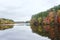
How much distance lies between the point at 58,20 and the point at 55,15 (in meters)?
9.95

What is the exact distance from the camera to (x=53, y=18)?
9506 centimetres

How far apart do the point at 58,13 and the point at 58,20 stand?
7.74 m

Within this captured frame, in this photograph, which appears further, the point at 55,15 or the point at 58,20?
the point at 55,15

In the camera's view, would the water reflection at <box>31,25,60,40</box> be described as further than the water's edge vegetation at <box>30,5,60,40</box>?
No

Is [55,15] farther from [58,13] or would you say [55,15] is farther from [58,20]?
[58,20]

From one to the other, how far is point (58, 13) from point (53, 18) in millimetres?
2799

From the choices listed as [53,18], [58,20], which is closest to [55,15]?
[53,18]

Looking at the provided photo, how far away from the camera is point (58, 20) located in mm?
87312

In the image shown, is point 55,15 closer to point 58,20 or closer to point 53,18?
point 53,18

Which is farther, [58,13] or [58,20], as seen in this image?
[58,13]

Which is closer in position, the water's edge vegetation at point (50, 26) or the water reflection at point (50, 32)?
the water reflection at point (50, 32)

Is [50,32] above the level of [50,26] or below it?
above

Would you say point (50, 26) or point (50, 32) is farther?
point (50, 26)
